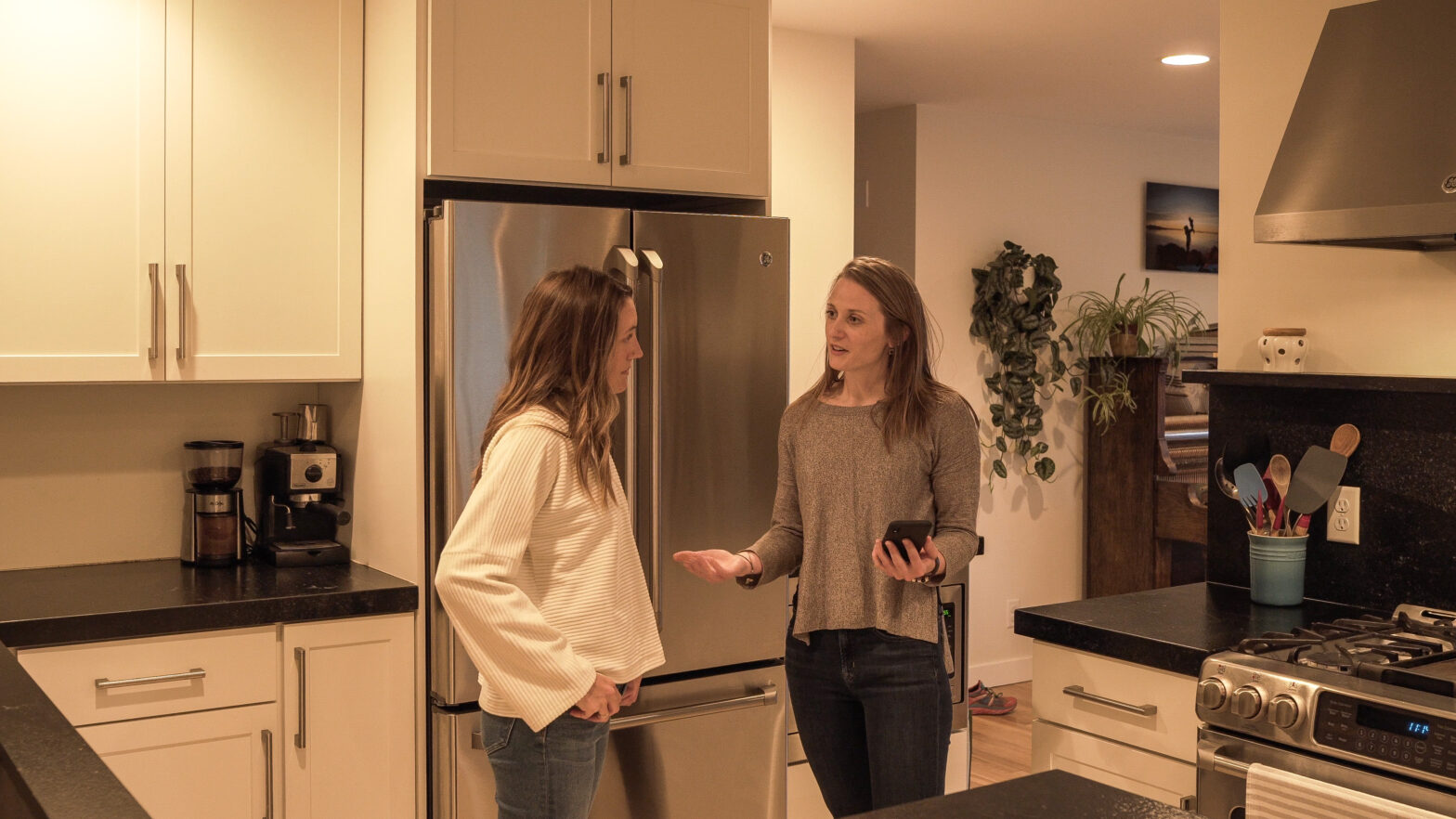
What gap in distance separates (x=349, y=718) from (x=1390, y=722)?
1922 millimetres

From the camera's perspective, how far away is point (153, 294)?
2723mm

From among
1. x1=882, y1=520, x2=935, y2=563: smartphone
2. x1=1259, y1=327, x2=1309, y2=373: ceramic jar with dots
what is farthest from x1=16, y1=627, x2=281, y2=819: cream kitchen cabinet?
x1=1259, y1=327, x2=1309, y2=373: ceramic jar with dots

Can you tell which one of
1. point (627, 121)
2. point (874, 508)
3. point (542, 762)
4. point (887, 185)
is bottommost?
point (542, 762)

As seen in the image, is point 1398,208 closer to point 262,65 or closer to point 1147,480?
point 262,65

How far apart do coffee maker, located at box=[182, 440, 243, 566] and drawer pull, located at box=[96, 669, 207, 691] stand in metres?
0.48

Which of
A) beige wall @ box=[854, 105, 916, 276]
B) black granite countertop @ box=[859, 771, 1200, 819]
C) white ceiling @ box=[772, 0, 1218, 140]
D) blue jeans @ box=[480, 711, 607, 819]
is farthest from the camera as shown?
beige wall @ box=[854, 105, 916, 276]

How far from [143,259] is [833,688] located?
67.5 inches

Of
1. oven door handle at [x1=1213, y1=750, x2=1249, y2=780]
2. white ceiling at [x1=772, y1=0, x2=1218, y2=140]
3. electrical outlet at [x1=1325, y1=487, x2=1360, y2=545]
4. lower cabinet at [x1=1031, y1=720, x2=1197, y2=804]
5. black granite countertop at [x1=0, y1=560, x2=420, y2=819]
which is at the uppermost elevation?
white ceiling at [x1=772, y1=0, x2=1218, y2=140]

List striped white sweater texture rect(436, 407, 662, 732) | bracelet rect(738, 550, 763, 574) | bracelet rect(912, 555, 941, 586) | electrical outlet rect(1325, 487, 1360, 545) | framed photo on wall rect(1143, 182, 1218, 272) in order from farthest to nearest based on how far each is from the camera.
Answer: framed photo on wall rect(1143, 182, 1218, 272) < electrical outlet rect(1325, 487, 1360, 545) < bracelet rect(738, 550, 763, 574) < bracelet rect(912, 555, 941, 586) < striped white sweater texture rect(436, 407, 662, 732)

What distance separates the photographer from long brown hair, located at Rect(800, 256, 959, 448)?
2.15 metres

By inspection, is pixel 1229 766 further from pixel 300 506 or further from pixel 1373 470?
pixel 300 506

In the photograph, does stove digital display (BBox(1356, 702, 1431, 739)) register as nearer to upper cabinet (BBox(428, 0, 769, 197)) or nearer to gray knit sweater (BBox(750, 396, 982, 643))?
gray knit sweater (BBox(750, 396, 982, 643))

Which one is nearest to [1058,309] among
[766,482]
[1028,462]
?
[1028,462]

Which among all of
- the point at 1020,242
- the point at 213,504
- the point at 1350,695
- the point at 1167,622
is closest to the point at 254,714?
the point at 213,504
